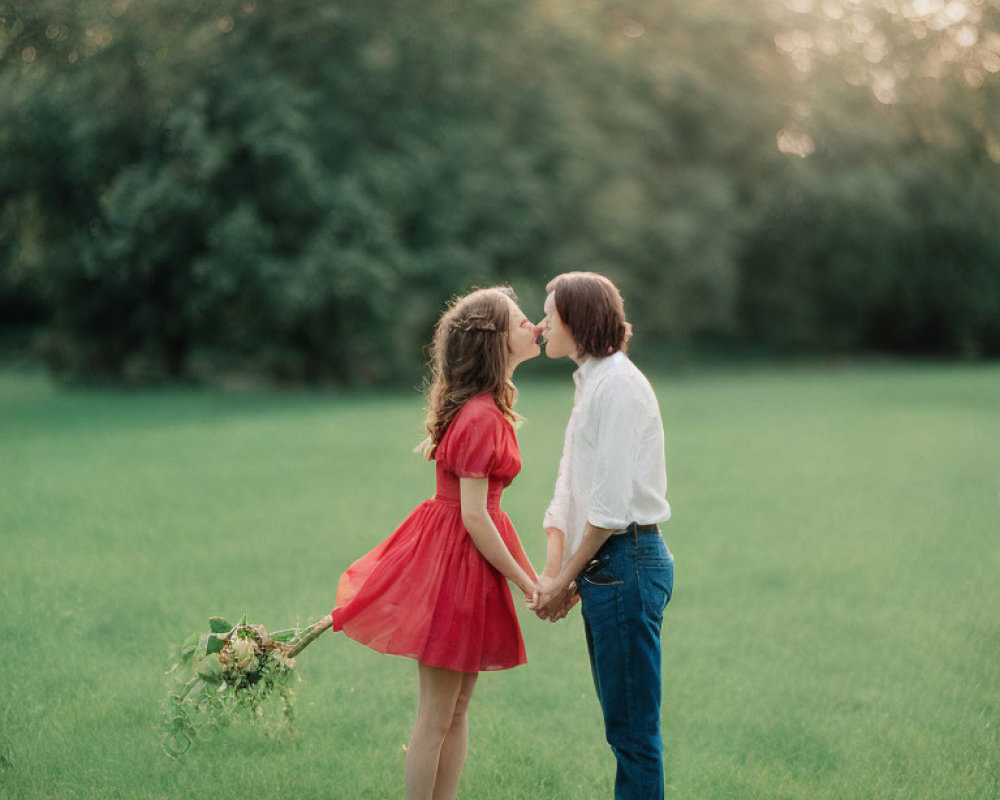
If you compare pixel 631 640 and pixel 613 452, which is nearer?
pixel 613 452

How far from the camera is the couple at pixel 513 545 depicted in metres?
3.23

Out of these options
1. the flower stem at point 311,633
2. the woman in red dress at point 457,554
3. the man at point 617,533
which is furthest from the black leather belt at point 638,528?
the flower stem at point 311,633

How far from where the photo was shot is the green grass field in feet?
14.4

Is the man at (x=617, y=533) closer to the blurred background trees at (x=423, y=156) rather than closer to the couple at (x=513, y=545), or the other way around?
the couple at (x=513, y=545)

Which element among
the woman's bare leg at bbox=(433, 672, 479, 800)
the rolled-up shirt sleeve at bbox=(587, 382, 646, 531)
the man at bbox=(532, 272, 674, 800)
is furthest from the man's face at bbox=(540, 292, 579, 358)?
the woman's bare leg at bbox=(433, 672, 479, 800)

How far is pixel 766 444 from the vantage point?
14.4 metres

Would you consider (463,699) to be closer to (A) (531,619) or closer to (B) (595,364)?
(B) (595,364)

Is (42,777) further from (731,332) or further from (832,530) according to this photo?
(731,332)

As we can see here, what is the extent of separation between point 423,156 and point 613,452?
2050 centimetres

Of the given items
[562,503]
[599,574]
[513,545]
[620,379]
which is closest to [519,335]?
[620,379]

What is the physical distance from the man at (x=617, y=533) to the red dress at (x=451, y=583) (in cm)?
23

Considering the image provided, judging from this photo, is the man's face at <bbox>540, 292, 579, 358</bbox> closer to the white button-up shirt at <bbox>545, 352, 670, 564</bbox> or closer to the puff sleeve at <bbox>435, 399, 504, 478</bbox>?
the white button-up shirt at <bbox>545, 352, 670, 564</bbox>

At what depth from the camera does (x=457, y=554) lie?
11.3 feet

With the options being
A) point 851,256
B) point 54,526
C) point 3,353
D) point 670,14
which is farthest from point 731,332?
point 54,526
